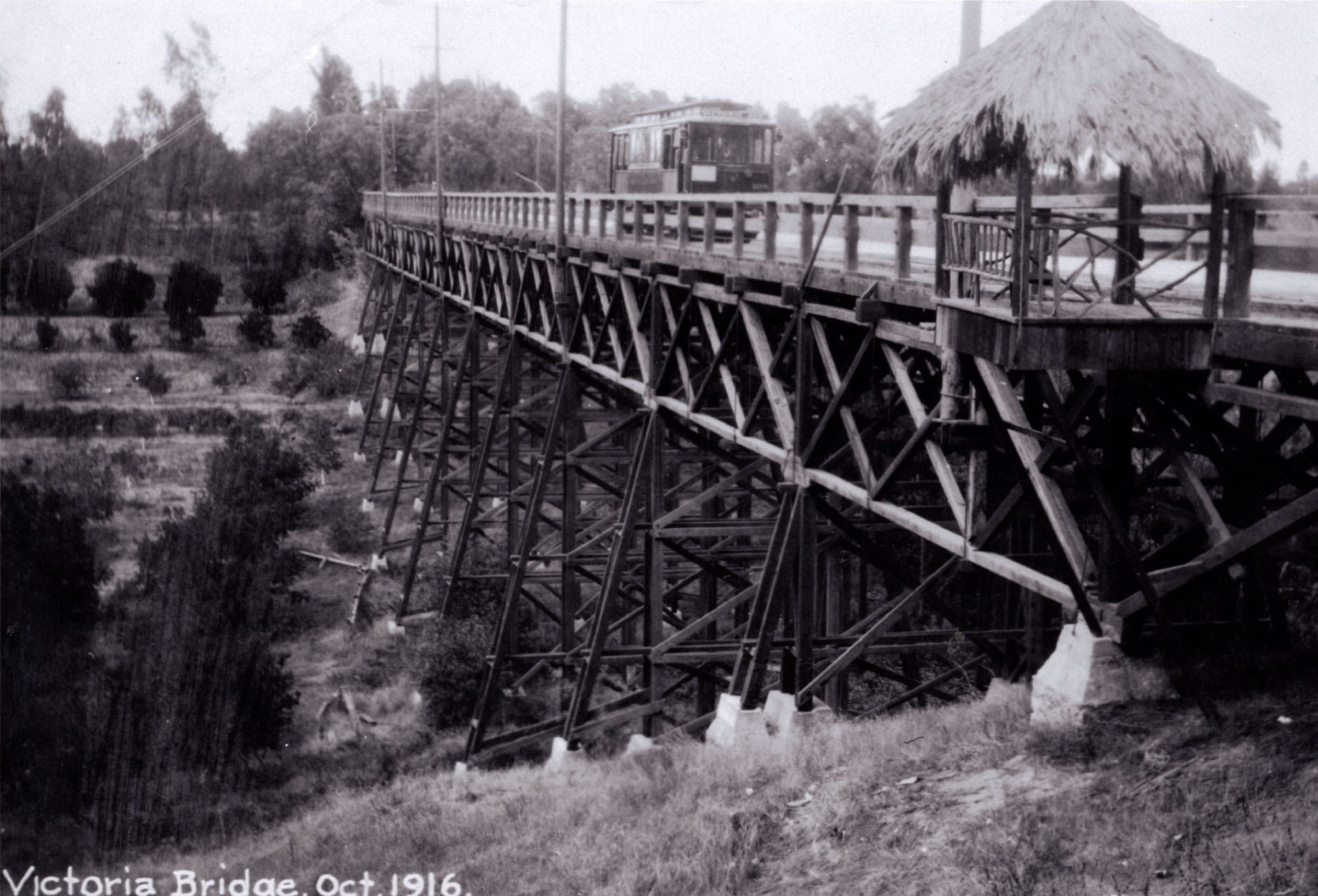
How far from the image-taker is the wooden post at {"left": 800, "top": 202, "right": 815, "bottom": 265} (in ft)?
26.8

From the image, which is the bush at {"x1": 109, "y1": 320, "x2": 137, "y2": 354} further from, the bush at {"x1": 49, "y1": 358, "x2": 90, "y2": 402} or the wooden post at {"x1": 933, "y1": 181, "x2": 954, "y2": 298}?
the wooden post at {"x1": 933, "y1": 181, "x2": 954, "y2": 298}

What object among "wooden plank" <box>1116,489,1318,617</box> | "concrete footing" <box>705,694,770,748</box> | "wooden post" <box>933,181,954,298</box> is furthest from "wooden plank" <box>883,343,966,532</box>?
"concrete footing" <box>705,694,770,748</box>

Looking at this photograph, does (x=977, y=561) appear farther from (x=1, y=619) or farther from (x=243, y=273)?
(x=243, y=273)

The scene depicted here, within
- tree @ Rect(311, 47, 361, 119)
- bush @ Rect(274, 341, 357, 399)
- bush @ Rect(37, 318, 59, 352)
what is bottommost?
bush @ Rect(274, 341, 357, 399)

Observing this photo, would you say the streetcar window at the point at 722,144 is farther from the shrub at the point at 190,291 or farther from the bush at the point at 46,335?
the shrub at the point at 190,291

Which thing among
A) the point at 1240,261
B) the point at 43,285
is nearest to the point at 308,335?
the point at 43,285

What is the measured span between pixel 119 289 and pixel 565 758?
85.7 ft

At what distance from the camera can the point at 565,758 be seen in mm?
11242

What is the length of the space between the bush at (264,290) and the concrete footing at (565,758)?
3266 cm

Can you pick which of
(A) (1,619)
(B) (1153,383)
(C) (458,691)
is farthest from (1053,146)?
(A) (1,619)

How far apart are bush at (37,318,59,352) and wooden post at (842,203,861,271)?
24223 mm

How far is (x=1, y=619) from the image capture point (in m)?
15.2

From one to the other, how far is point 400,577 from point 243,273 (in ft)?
84.7

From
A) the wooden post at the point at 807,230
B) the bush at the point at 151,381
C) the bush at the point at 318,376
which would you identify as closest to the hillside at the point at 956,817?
the wooden post at the point at 807,230
